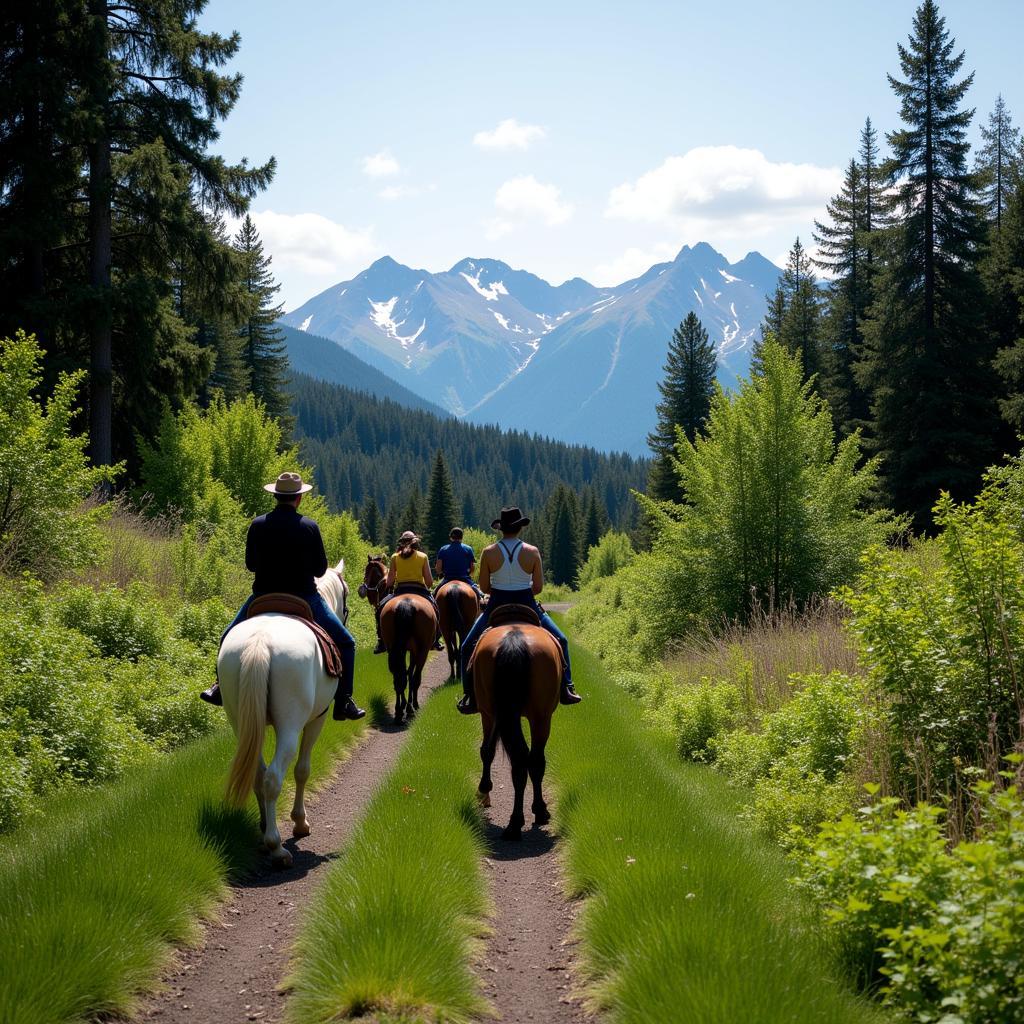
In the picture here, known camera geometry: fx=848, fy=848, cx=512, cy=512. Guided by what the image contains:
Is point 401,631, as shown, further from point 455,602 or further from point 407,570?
point 455,602

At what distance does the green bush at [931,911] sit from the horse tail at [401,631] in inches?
363

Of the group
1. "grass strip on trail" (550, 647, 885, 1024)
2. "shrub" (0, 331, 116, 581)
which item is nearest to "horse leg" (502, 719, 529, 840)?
"grass strip on trail" (550, 647, 885, 1024)

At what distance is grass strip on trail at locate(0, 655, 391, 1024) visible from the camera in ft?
13.7

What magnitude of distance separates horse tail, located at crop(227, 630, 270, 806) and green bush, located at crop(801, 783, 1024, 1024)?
4.14 m

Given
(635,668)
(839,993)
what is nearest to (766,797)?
(839,993)

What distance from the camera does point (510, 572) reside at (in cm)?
889

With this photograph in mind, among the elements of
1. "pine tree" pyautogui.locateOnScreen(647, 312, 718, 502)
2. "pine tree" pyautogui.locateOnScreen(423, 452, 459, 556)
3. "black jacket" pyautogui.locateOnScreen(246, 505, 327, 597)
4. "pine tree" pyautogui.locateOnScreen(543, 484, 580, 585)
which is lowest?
"pine tree" pyautogui.locateOnScreen(543, 484, 580, 585)

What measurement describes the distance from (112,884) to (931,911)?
456cm

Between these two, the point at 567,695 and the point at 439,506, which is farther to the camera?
the point at 439,506

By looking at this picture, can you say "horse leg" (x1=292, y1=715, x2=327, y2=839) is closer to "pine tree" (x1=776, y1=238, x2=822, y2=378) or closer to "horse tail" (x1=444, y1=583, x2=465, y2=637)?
"horse tail" (x1=444, y1=583, x2=465, y2=637)

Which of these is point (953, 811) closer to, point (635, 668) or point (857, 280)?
point (635, 668)

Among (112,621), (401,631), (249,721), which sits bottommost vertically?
(401,631)

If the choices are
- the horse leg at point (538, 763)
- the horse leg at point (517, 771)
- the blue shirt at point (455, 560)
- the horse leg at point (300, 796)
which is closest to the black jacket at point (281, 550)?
the horse leg at point (300, 796)

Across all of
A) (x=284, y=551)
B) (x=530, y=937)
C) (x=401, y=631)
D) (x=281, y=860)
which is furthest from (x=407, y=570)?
(x=530, y=937)
